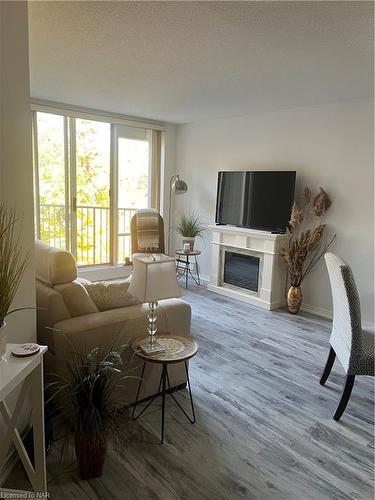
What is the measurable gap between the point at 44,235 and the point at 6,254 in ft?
12.8

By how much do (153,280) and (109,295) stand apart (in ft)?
1.69

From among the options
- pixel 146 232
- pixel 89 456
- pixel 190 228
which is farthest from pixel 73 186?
pixel 89 456

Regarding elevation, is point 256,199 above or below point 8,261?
above

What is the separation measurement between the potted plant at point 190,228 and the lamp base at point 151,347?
3257 mm

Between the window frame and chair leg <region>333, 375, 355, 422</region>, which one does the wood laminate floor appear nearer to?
chair leg <region>333, 375, 355, 422</region>

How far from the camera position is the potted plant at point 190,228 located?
548 centimetres

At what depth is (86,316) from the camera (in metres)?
2.16

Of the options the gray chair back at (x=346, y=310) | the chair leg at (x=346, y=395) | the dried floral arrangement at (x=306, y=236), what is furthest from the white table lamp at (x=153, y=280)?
the dried floral arrangement at (x=306, y=236)

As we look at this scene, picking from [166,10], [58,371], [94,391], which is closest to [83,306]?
[58,371]

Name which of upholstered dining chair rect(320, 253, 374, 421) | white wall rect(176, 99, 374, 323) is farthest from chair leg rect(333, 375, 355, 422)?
white wall rect(176, 99, 374, 323)

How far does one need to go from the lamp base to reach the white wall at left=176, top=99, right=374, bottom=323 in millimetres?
2801

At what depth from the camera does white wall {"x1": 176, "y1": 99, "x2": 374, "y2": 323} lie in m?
3.90

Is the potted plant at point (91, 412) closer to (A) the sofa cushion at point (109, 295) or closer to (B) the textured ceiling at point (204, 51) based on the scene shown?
(A) the sofa cushion at point (109, 295)

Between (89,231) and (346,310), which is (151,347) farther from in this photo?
(89,231)
